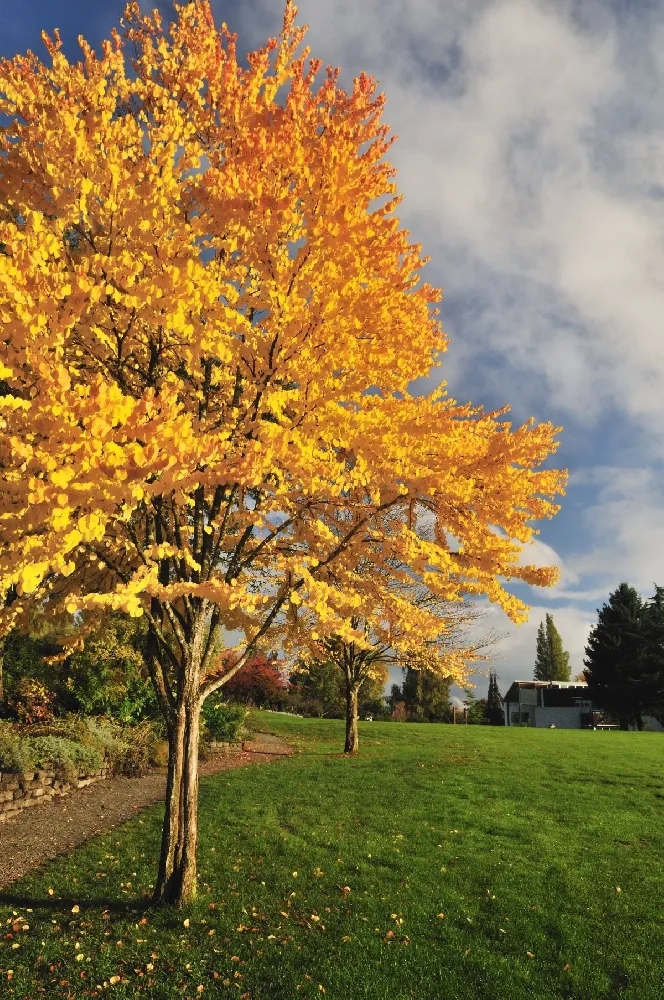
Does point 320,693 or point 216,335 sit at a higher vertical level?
point 216,335

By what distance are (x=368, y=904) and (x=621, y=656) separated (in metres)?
47.3

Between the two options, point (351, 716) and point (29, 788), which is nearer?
point (29, 788)

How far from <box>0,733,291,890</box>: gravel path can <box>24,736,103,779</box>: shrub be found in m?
0.49

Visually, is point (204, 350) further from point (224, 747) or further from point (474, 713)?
point (474, 713)

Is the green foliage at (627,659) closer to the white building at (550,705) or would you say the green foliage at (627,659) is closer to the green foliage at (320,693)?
the white building at (550,705)

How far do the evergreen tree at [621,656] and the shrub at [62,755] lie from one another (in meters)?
44.6

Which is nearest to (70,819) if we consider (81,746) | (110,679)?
(81,746)

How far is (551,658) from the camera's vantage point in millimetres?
79438

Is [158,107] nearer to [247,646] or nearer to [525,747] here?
[247,646]

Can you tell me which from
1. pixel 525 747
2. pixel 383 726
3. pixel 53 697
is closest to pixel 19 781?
pixel 53 697

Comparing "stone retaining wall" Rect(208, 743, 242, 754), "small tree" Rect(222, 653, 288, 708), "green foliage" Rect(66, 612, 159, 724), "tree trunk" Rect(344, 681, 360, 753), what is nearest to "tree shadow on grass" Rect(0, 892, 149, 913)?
"green foliage" Rect(66, 612, 159, 724)

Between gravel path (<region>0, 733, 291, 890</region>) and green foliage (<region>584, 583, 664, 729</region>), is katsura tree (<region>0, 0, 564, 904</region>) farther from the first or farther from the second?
green foliage (<region>584, 583, 664, 729</region>)

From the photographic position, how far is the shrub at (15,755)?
456 inches

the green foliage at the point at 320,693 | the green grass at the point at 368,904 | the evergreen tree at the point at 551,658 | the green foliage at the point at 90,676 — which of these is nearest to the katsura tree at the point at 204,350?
the green grass at the point at 368,904
